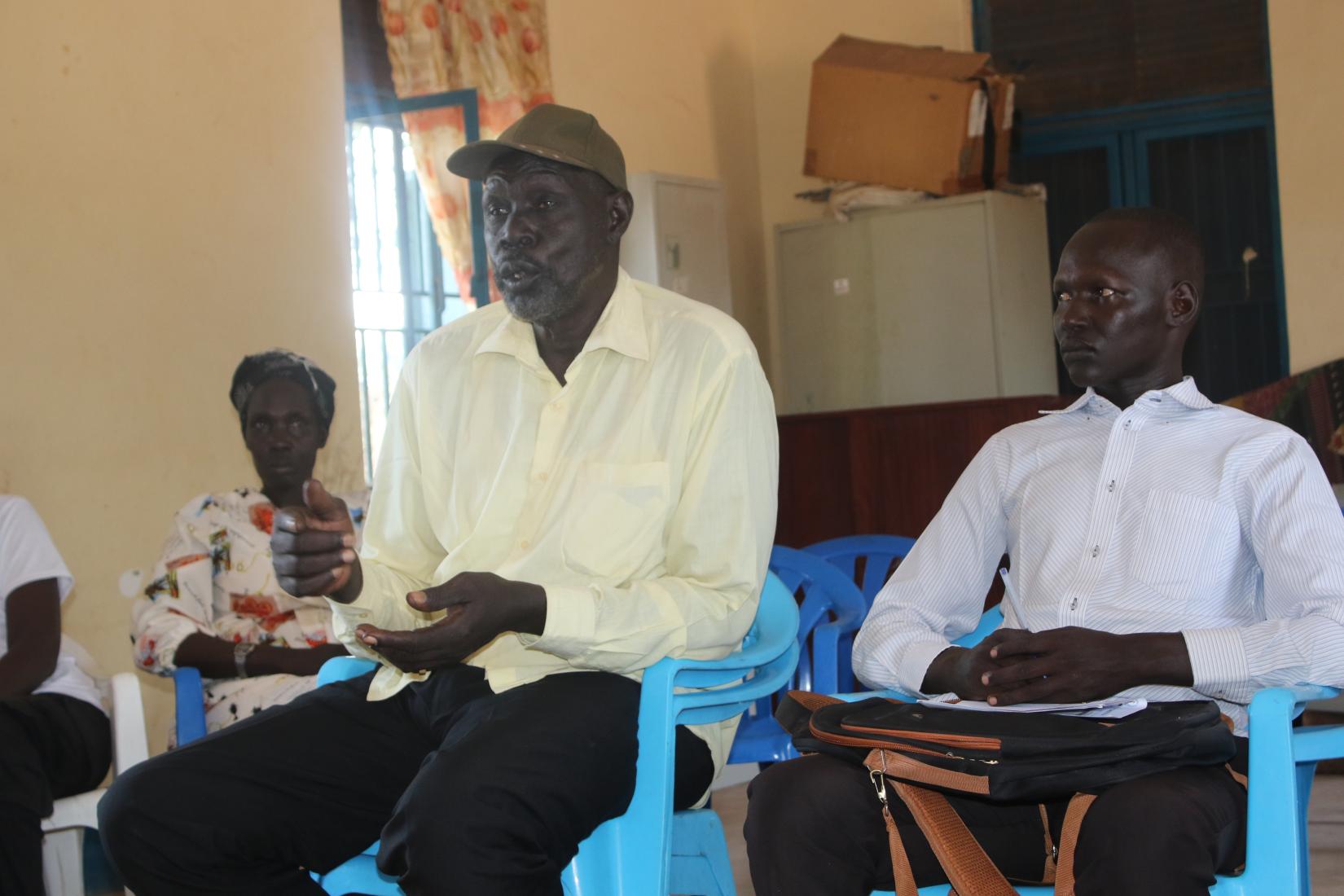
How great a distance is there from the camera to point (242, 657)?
2.98 m

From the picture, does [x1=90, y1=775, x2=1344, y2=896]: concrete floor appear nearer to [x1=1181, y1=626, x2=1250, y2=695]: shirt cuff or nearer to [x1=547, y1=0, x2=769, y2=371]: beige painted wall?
[x1=1181, y1=626, x2=1250, y2=695]: shirt cuff

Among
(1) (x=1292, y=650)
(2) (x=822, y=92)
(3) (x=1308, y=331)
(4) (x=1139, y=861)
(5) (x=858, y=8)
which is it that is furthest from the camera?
(5) (x=858, y=8)

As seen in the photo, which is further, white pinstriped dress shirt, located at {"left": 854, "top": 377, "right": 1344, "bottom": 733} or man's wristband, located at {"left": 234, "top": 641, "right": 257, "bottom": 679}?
man's wristband, located at {"left": 234, "top": 641, "right": 257, "bottom": 679}

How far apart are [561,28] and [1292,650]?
4.76 meters

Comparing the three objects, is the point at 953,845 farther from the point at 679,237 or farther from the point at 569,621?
the point at 679,237

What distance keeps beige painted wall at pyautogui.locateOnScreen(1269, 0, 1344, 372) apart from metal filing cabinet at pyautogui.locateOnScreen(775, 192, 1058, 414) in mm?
1063

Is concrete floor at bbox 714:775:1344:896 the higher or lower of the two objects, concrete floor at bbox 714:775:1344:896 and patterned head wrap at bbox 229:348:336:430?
the lower

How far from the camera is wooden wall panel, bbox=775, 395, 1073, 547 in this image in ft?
19.1

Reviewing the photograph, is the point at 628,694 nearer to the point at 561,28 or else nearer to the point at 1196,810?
the point at 1196,810

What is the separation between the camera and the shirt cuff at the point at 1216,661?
191cm

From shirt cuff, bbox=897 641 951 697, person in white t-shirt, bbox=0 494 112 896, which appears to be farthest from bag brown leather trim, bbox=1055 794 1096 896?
person in white t-shirt, bbox=0 494 112 896

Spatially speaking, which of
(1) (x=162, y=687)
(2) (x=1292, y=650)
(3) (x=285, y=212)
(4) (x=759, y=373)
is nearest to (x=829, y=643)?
(4) (x=759, y=373)

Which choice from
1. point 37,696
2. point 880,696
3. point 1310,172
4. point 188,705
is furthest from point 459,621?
point 1310,172

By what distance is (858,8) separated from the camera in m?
7.11
